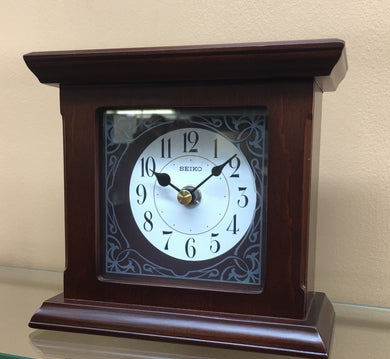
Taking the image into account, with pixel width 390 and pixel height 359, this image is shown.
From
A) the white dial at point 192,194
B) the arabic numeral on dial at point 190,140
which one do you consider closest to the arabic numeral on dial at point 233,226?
the white dial at point 192,194

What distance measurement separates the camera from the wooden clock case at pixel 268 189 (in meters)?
0.58

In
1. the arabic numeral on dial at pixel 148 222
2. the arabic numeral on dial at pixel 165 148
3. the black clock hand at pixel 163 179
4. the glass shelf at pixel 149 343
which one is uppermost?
the arabic numeral on dial at pixel 165 148

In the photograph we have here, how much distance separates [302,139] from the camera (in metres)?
0.60

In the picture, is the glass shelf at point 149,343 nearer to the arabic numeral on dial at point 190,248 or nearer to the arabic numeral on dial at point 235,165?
the arabic numeral on dial at point 190,248

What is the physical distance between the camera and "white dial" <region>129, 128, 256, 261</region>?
65 cm

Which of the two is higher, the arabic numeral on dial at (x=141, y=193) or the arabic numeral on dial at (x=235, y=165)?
the arabic numeral on dial at (x=235, y=165)

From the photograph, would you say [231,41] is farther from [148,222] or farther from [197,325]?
[197,325]

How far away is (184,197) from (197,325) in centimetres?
16

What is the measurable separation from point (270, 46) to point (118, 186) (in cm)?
29

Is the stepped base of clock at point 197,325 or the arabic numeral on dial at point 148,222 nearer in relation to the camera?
the stepped base of clock at point 197,325

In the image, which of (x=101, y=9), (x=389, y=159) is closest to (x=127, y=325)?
(x=389, y=159)

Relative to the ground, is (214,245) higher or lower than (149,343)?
higher

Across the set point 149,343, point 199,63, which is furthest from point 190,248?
point 199,63

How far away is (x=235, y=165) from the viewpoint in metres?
0.65
